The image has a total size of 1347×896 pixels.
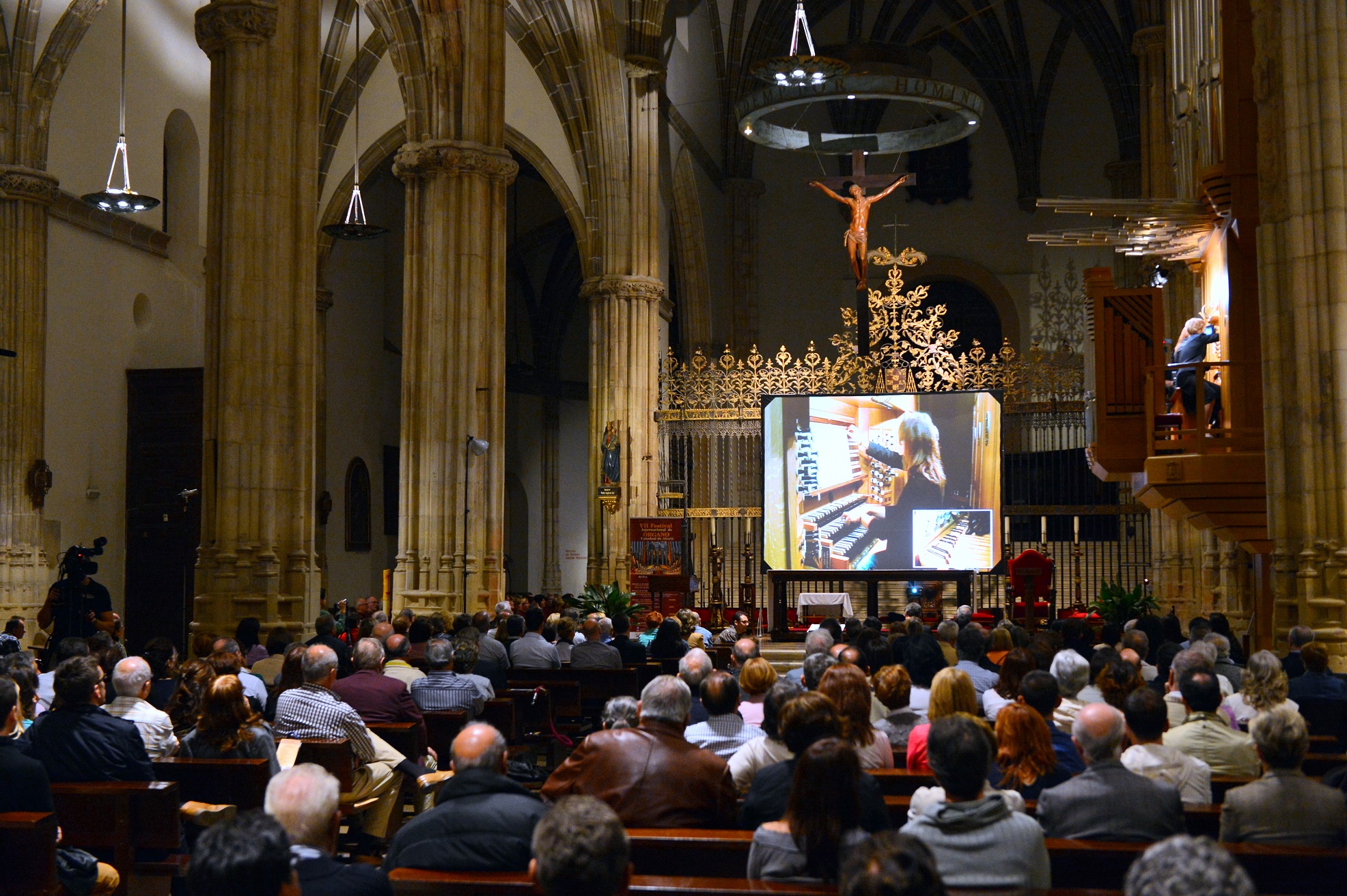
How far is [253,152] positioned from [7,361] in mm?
7680

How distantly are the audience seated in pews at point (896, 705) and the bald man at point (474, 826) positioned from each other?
8.67 ft

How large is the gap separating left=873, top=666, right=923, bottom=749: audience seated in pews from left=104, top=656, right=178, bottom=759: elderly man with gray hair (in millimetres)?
3044

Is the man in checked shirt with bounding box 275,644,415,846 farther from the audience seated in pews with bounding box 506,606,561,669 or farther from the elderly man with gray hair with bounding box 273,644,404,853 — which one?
the audience seated in pews with bounding box 506,606,561,669

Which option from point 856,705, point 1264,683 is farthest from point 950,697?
point 1264,683

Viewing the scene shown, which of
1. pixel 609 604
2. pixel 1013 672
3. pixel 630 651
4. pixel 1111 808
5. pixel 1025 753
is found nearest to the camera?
pixel 1111 808

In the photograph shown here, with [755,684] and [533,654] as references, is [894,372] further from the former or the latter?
[755,684]

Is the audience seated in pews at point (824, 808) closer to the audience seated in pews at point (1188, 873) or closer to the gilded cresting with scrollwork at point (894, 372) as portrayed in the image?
the audience seated in pews at point (1188, 873)

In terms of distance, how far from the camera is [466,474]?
1698 cm

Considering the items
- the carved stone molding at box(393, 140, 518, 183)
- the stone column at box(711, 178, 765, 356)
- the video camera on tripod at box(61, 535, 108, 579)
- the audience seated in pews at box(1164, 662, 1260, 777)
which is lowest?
the audience seated in pews at box(1164, 662, 1260, 777)

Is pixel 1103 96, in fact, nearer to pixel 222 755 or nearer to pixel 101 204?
pixel 101 204

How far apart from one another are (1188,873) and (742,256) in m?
30.3

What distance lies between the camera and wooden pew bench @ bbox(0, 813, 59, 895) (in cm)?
431

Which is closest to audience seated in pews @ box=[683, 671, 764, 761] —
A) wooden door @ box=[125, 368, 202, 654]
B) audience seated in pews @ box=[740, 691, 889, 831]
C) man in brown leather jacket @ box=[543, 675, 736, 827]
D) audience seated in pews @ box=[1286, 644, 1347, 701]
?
man in brown leather jacket @ box=[543, 675, 736, 827]

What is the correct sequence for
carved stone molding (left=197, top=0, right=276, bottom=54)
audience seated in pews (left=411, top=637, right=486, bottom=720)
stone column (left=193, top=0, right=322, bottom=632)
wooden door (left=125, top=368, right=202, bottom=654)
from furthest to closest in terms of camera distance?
wooden door (left=125, top=368, right=202, bottom=654) < carved stone molding (left=197, top=0, right=276, bottom=54) < stone column (left=193, top=0, right=322, bottom=632) < audience seated in pews (left=411, top=637, right=486, bottom=720)
